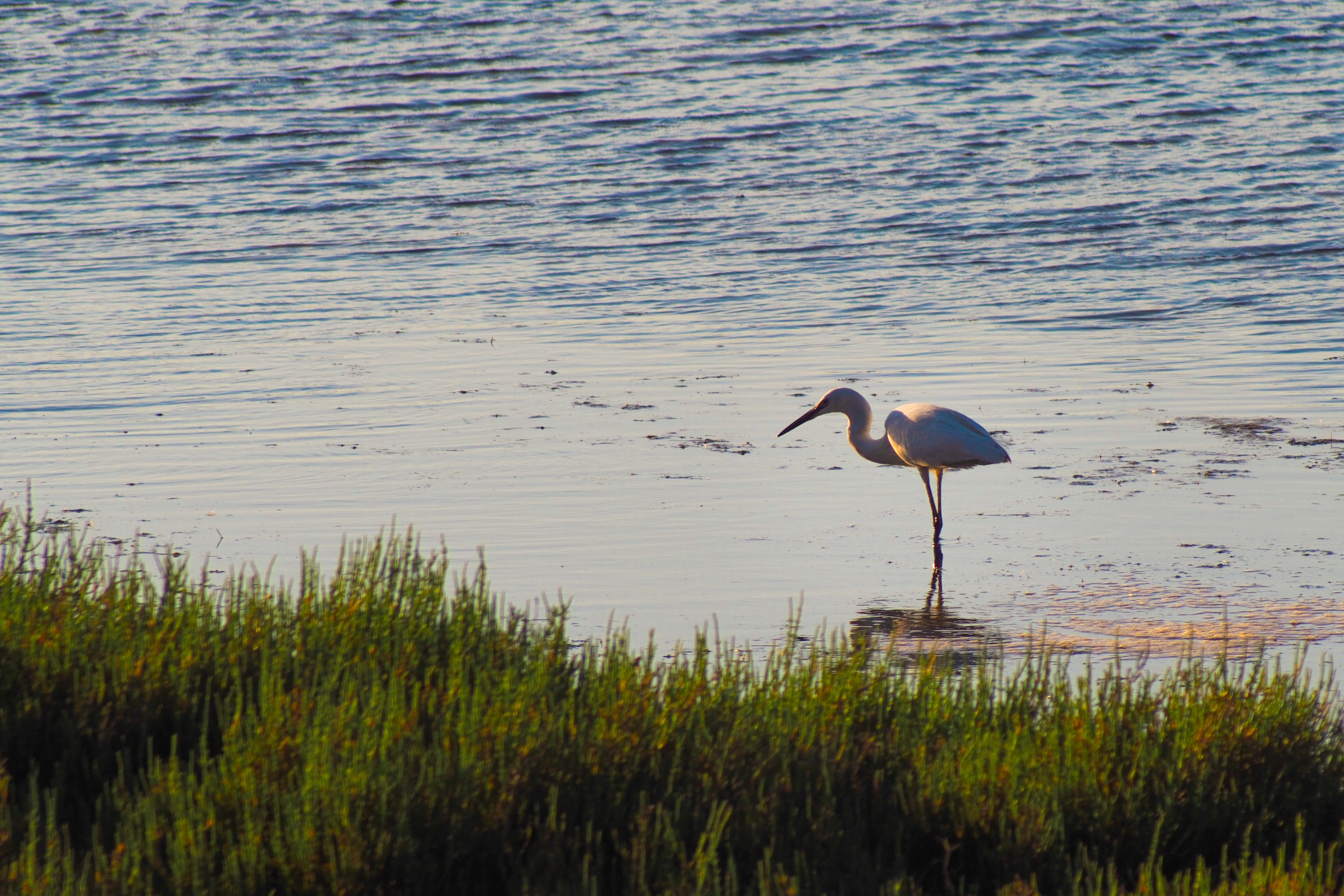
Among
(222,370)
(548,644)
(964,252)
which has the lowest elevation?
(548,644)

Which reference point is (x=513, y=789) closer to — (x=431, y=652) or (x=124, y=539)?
(x=431, y=652)

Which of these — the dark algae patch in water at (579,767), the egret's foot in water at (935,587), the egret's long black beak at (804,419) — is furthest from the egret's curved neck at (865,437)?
the dark algae patch in water at (579,767)

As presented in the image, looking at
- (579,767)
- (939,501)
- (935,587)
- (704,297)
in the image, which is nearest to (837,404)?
(939,501)

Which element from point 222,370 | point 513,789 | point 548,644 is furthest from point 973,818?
point 222,370

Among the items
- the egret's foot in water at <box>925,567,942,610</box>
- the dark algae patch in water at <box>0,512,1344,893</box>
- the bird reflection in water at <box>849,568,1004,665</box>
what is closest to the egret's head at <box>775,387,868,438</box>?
the egret's foot in water at <box>925,567,942,610</box>

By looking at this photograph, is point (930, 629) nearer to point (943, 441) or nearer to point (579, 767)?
point (943, 441)

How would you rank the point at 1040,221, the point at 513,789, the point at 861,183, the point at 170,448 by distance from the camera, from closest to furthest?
1. the point at 513,789
2. the point at 170,448
3. the point at 1040,221
4. the point at 861,183

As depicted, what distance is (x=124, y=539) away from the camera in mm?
7879

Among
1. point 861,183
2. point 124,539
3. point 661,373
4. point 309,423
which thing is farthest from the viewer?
point 861,183

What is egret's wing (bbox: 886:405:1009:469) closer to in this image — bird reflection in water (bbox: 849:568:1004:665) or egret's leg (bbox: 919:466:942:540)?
egret's leg (bbox: 919:466:942:540)

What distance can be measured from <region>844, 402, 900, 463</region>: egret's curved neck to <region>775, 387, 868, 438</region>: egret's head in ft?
0.05

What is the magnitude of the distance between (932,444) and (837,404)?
0.92m

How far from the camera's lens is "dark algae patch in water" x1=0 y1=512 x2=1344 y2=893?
150 inches

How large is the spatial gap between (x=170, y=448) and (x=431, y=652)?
5.38 metres
